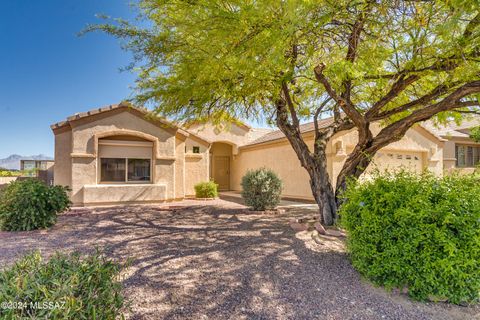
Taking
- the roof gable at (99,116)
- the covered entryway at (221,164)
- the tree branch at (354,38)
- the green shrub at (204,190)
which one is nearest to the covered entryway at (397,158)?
the tree branch at (354,38)

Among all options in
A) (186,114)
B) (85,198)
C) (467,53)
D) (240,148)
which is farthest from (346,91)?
(240,148)

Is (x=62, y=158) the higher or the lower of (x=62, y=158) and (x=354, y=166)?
the higher

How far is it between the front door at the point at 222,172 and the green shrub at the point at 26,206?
1472cm

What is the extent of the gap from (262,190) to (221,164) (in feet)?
39.7

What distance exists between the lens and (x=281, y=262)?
16.4 feet

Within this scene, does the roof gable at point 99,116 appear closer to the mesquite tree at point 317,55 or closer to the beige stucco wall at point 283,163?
the mesquite tree at point 317,55

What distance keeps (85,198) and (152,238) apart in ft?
21.6

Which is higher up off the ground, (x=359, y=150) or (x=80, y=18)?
(x=80, y=18)

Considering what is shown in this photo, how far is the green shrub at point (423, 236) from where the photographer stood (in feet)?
11.4

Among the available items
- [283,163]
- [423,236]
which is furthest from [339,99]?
[283,163]

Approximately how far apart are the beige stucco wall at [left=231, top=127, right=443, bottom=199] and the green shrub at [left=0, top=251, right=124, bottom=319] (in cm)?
1231

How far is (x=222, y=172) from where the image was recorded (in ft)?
73.5

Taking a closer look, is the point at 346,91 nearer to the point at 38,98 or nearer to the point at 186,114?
the point at 186,114

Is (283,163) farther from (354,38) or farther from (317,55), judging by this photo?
(354,38)
